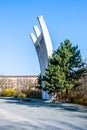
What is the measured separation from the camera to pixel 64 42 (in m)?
33.0

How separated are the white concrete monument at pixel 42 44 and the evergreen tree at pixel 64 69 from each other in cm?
165

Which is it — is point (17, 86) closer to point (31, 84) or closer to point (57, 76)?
point (31, 84)

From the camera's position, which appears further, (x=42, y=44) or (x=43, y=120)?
(x=42, y=44)

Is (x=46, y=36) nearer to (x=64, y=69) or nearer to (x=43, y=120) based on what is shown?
(x=64, y=69)

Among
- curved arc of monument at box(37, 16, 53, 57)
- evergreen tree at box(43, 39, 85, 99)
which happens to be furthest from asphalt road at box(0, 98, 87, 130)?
curved arc of monument at box(37, 16, 53, 57)

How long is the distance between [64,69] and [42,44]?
5.91 metres

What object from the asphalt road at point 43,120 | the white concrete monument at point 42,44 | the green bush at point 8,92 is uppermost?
the white concrete monument at point 42,44

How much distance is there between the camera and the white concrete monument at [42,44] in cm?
3403

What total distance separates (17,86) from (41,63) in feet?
49.8

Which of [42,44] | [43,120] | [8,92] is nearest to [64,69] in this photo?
[42,44]

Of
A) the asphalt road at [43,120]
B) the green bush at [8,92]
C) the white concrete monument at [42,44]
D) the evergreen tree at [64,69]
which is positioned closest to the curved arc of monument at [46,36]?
the white concrete monument at [42,44]

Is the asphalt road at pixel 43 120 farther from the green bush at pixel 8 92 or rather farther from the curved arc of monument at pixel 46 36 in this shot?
the green bush at pixel 8 92

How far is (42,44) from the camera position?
36.9 m

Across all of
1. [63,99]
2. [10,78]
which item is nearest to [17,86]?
[10,78]
